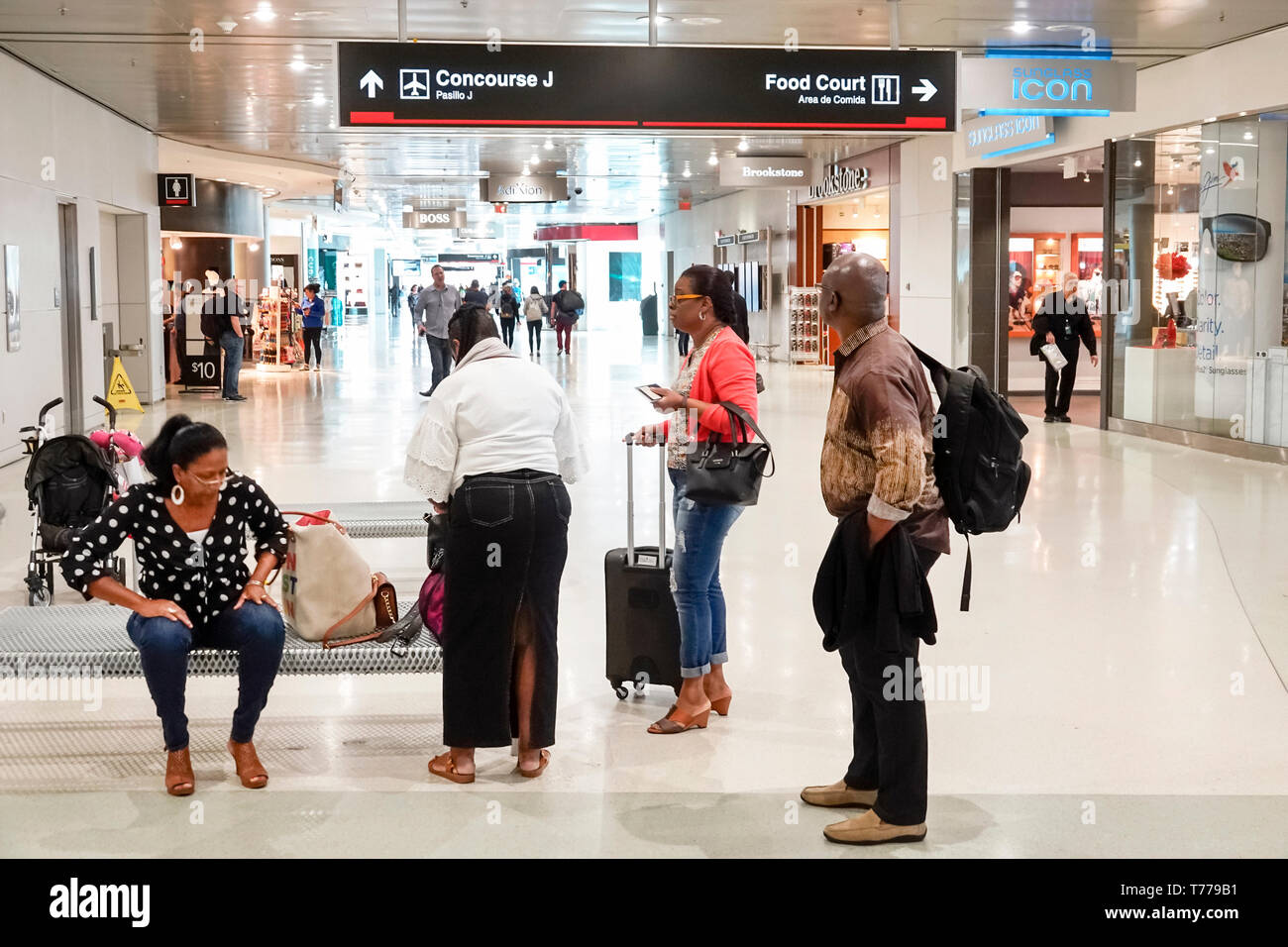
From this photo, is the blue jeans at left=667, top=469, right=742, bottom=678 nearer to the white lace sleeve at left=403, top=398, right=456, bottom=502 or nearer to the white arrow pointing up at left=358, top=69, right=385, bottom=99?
the white lace sleeve at left=403, top=398, right=456, bottom=502

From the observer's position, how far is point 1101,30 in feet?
39.6

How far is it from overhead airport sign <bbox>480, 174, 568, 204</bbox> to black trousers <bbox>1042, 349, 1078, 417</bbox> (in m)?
12.5

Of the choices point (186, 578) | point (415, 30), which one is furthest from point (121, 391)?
point (186, 578)

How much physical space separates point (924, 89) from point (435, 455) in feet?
19.6

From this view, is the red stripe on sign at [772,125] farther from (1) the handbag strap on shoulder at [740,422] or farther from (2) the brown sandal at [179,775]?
(2) the brown sandal at [179,775]

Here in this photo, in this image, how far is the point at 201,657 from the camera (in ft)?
14.2

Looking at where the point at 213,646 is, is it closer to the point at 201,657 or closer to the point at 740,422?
the point at 201,657

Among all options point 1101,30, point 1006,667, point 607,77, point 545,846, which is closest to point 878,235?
point 1101,30

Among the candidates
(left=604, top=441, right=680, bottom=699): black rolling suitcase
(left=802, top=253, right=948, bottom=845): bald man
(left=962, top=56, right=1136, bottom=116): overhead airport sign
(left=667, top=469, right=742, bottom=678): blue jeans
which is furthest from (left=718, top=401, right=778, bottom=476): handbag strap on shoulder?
(left=962, top=56, right=1136, bottom=116): overhead airport sign

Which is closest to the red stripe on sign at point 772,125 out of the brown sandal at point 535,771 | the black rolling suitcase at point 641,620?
the black rolling suitcase at point 641,620

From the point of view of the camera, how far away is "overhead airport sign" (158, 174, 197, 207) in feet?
62.8
